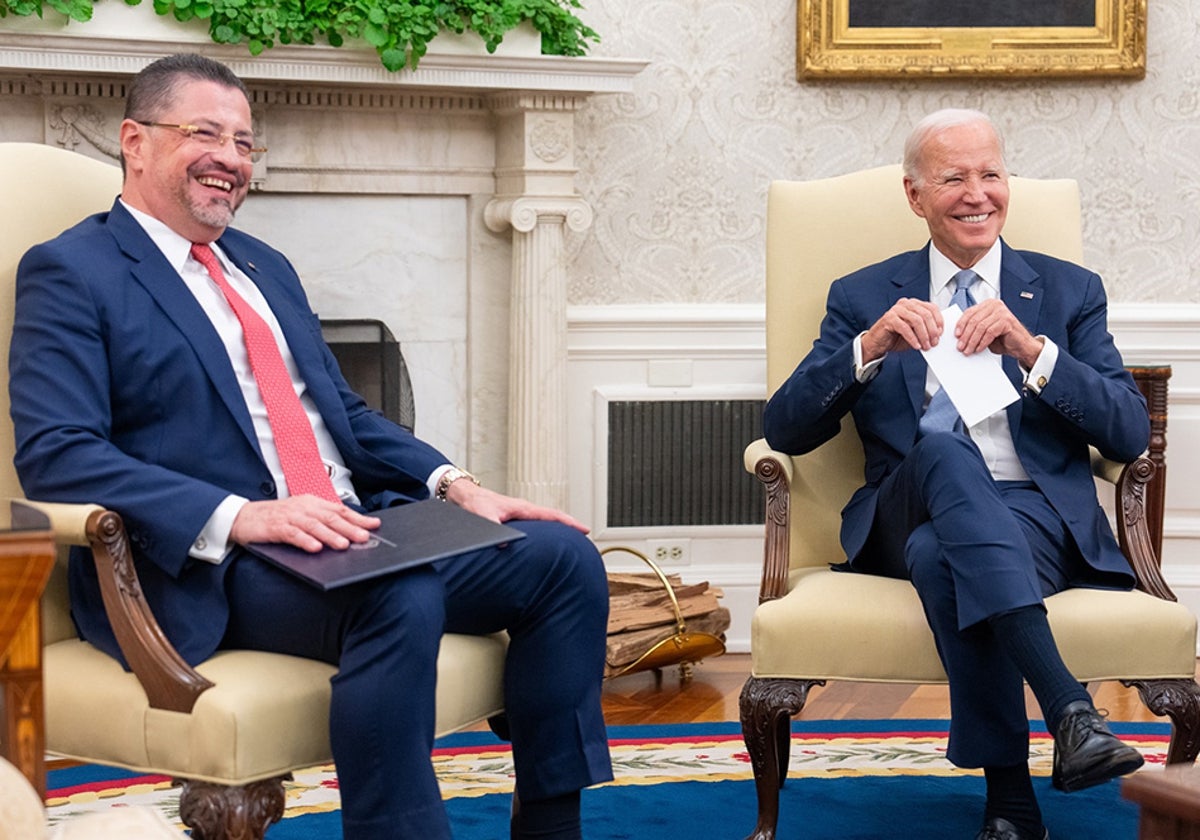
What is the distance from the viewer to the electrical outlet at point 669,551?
14.7 feet

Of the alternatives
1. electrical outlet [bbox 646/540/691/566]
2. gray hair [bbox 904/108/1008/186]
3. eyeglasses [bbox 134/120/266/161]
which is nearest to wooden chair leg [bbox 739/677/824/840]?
gray hair [bbox 904/108/1008/186]

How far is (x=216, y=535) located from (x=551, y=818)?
2.06ft

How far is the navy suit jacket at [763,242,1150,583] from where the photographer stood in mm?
2727

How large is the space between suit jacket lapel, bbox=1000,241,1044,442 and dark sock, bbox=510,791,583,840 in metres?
1.09

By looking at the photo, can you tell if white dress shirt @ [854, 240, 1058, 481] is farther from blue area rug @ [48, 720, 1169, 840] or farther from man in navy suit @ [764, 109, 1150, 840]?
blue area rug @ [48, 720, 1169, 840]

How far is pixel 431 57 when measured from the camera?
13.0 feet

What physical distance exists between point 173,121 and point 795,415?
46.4 inches

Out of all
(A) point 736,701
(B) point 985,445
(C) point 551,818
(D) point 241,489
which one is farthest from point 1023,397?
(D) point 241,489

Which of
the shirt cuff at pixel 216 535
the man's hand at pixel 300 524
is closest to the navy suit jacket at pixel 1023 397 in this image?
the man's hand at pixel 300 524

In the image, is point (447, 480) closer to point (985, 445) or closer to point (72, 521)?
point (72, 521)

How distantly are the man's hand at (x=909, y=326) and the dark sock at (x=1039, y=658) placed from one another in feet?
1.71

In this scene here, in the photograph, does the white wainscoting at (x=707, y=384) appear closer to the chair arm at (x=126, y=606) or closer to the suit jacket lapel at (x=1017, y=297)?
the suit jacket lapel at (x=1017, y=297)

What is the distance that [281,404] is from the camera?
2395mm

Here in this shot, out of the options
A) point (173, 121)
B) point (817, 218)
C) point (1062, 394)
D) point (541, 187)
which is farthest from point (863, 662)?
point (541, 187)
